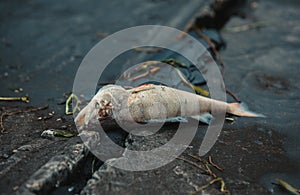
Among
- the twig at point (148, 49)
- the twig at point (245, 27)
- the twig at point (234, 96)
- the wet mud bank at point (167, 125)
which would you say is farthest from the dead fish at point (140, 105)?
the twig at point (245, 27)

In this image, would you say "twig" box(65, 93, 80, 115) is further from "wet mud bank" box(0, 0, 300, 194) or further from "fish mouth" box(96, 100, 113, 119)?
"fish mouth" box(96, 100, 113, 119)

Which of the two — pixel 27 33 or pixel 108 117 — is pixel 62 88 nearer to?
pixel 108 117

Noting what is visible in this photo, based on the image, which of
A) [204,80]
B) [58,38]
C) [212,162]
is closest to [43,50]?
[58,38]

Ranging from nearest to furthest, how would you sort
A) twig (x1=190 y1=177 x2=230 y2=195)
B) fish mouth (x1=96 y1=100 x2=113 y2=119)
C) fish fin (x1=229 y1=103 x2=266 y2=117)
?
twig (x1=190 y1=177 x2=230 y2=195), fish mouth (x1=96 y1=100 x2=113 y2=119), fish fin (x1=229 y1=103 x2=266 y2=117)

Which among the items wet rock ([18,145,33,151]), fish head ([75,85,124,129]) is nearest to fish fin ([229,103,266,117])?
fish head ([75,85,124,129])

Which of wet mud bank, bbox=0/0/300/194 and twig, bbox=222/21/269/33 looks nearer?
wet mud bank, bbox=0/0/300/194

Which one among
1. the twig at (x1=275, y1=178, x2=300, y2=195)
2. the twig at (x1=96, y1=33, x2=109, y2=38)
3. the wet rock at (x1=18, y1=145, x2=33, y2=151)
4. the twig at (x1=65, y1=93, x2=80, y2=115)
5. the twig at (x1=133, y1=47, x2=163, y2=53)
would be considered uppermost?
the twig at (x1=96, y1=33, x2=109, y2=38)

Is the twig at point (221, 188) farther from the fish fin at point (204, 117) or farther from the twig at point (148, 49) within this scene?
the twig at point (148, 49)

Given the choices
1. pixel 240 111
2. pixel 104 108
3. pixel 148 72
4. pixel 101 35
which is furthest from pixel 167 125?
pixel 101 35
